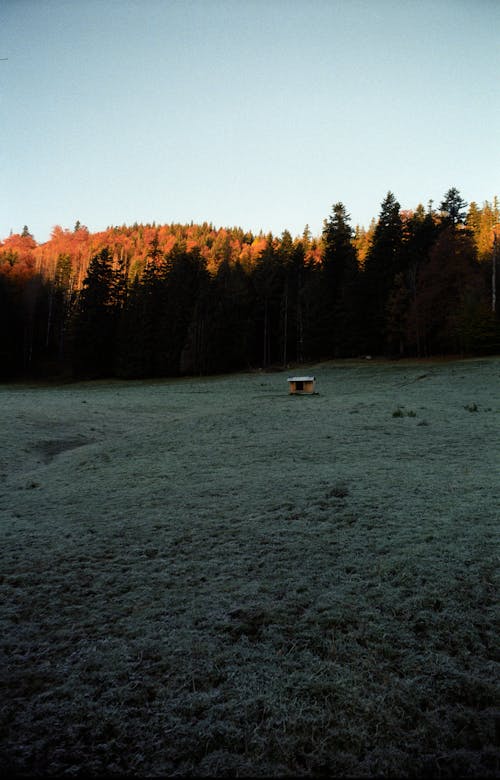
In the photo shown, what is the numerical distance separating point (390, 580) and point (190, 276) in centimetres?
5209

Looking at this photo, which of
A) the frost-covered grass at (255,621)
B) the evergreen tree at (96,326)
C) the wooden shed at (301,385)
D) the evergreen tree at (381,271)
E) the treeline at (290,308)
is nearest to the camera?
the frost-covered grass at (255,621)

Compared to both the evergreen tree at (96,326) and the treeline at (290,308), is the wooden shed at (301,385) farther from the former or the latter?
the evergreen tree at (96,326)

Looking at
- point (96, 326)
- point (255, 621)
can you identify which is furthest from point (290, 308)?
point (255, 621)

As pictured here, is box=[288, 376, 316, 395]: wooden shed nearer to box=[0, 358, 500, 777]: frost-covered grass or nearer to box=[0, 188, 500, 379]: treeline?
box=[0, 358, 500, 777]: frost-covered grass

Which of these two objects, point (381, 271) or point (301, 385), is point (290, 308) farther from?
point (301, 385)

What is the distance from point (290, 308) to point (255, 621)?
49.5m

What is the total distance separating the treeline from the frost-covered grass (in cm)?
3318

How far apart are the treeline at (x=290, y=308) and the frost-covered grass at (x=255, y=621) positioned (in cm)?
3318

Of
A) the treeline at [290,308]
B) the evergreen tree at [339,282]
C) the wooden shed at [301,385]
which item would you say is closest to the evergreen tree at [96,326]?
the treeline at [290,308]

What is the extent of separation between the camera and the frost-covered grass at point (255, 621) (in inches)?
79.3

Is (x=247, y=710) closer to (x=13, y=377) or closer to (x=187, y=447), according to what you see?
(x=187, y=447)

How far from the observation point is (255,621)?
119 inches

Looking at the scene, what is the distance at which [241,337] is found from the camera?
157 feet

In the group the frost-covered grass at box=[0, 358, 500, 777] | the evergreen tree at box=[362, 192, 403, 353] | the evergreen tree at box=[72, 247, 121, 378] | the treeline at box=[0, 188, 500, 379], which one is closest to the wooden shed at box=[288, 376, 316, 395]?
the frost-covered grass at box=[0, 358, 500, 777]
